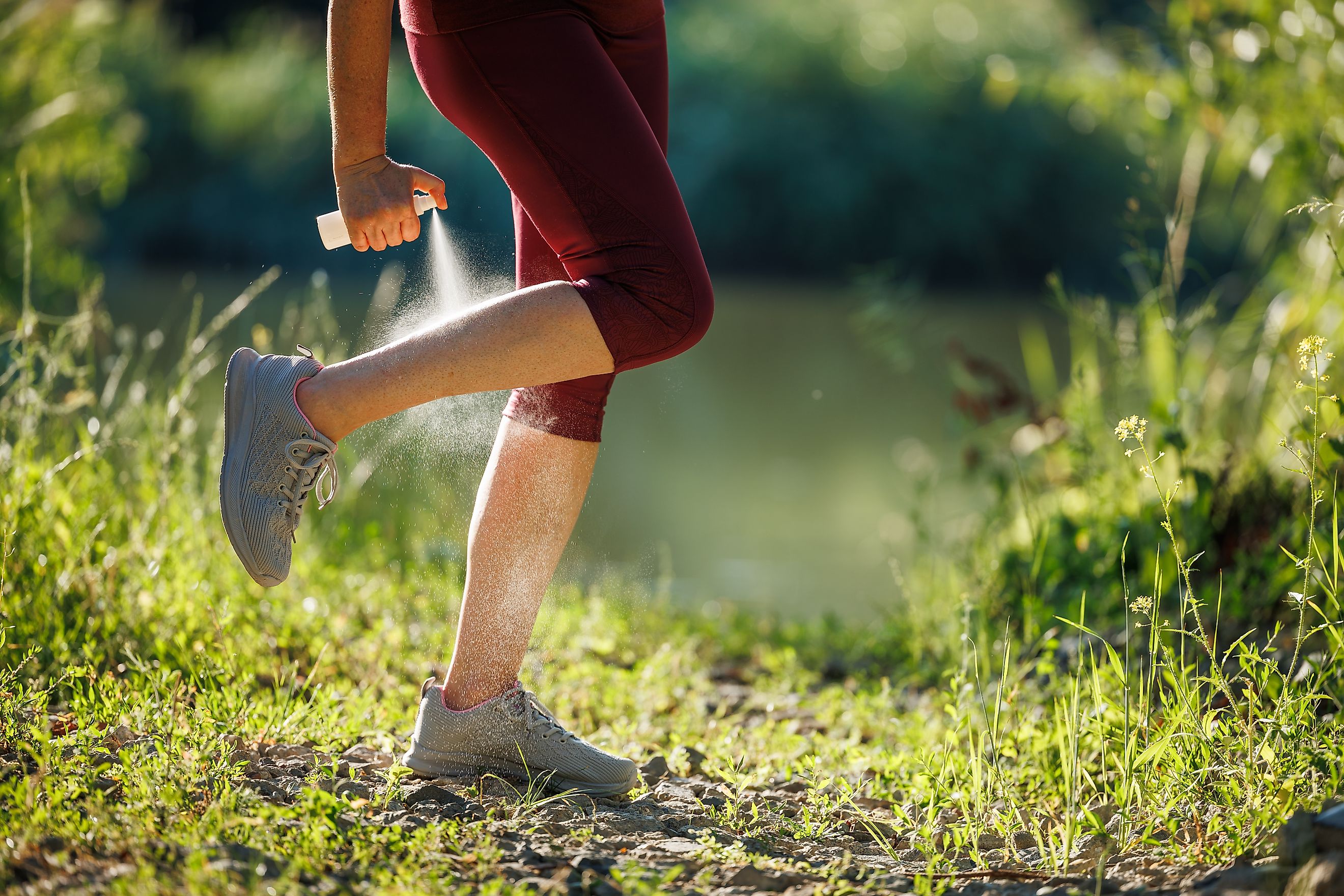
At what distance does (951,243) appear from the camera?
1537 cm

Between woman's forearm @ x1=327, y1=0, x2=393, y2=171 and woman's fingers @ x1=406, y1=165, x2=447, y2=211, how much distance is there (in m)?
0.05

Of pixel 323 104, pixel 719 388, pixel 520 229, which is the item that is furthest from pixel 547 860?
pixel 323 104

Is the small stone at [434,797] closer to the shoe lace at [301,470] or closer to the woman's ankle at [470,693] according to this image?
the woman's ankle at [470,693]

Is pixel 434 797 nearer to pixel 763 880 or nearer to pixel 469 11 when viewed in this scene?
pixel 763 880

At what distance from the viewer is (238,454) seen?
1416 mm

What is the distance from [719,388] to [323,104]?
8736 mm

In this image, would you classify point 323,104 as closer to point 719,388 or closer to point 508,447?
point 719,388

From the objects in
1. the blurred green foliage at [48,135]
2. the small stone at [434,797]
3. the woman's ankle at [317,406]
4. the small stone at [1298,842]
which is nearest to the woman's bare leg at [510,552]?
the small stone at [434,797]

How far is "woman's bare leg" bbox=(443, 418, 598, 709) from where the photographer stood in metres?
1.50

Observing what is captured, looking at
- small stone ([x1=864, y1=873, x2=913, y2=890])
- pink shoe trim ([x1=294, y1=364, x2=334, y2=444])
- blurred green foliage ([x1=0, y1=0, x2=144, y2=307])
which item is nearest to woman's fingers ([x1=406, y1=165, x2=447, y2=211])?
pink shoe trim ([x1=294, y1=364, x2=334, y2=444])

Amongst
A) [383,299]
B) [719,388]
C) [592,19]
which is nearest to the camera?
[592,19]

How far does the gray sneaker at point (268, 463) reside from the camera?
4.61 feet

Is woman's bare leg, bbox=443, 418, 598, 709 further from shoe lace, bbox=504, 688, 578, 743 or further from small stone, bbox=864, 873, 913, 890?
small stone, bbox=864, 873, 913, 890

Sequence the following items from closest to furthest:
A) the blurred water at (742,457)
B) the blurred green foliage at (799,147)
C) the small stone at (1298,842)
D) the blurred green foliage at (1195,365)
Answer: the small stone at (1298,842) < the blurred water at (742,457) < the blurred green foliage at (1195,365) < the blurred green foliage at (799,147)
